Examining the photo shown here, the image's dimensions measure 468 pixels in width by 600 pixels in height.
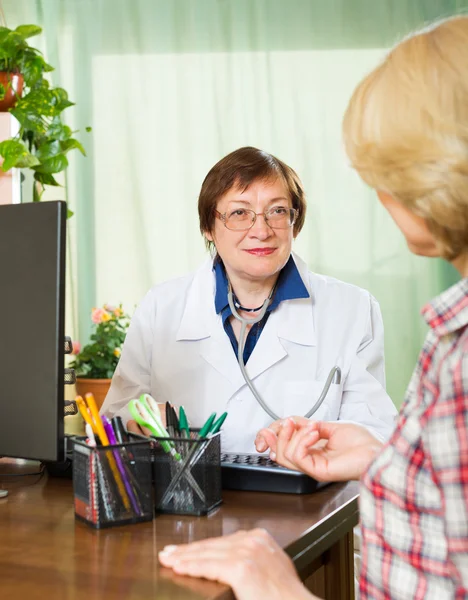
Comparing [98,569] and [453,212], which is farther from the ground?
[453,212]

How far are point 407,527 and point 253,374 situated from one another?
1.14m

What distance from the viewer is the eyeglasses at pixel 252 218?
1.96 meters

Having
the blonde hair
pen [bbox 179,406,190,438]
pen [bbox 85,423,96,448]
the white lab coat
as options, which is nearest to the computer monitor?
pen [bbox 85,423,96,448]

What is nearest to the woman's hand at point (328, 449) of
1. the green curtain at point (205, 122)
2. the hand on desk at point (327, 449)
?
the hand on desk at point (327, 449)

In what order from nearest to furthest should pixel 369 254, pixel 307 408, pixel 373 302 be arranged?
1. pixel 307 408
2. pixel 373 302
3. pixel 369 254

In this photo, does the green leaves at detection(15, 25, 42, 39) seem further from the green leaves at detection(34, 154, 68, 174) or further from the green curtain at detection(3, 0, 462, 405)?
the green curtain at detection(3, 0, 462, 405)

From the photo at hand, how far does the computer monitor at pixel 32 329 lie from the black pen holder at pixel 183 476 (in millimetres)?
141

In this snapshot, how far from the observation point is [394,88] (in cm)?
77

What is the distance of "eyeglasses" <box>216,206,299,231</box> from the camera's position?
6.43ft

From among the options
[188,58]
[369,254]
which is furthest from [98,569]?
[188,58]

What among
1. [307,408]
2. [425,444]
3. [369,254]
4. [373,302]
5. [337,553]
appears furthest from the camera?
[369,254]

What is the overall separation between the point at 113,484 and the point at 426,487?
0.44 metres

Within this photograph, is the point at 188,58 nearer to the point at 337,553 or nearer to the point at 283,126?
the point at 283,126

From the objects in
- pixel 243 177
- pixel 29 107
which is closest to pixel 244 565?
pixel 243 177
